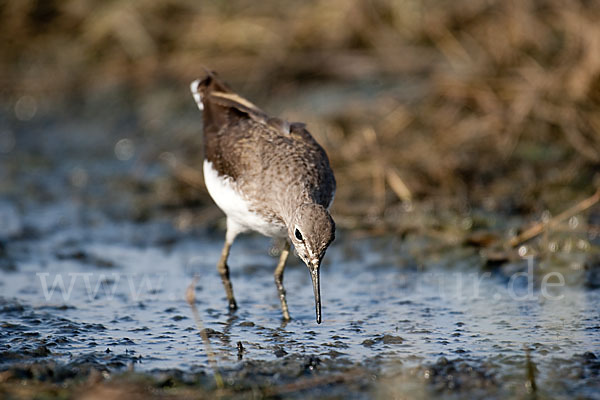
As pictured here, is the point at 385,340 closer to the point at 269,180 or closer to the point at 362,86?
the point at 269,180

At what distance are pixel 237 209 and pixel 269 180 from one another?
1.10ft

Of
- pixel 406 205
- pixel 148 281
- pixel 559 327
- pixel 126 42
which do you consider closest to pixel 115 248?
pixel 148 281

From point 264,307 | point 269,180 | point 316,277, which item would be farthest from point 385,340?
point 269,180

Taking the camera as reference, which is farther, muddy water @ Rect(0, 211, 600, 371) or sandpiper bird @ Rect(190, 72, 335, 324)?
sandpiper bird @ Rect(190, 72, 335, 324)

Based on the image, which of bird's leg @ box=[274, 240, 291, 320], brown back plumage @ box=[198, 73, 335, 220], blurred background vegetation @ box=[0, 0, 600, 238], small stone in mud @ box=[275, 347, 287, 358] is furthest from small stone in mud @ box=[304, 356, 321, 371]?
blurred background vegetation @ box=[0, 0, 600, 238]

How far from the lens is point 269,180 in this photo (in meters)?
5.50

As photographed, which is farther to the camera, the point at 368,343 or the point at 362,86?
the point at 362,86

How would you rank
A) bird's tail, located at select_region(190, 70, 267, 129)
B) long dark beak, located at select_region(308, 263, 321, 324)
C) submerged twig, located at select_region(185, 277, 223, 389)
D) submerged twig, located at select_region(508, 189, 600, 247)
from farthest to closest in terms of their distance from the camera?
submerged twig, located at select_region(508, 189, 600, 247) < bird's tail, located at select_region(190, 70, 267, 129) < long dark beak, located at select_region(308, 263, 321, 324) < submerged twig, located at select_region(185, 277, 223, 389)

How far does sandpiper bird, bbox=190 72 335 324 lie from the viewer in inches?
199

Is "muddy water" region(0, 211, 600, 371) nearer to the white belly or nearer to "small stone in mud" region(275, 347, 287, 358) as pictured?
"small stone in mud" region(275, 347, 287, 358)

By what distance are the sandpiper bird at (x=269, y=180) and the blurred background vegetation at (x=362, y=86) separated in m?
1.56

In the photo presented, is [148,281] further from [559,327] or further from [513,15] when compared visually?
[513,15]

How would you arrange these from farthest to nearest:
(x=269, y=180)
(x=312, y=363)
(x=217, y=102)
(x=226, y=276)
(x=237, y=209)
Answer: (x=217, y=102), (x=226, y=276), (x=237, y=209), (x=269, y=180), (x=312, y=363)

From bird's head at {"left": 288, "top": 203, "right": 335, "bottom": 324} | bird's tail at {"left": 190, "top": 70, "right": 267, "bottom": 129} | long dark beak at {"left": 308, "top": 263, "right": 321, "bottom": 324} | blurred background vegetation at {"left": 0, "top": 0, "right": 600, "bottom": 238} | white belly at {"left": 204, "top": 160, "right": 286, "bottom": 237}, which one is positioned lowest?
long dark beak at {"left": 308, "top": 263, "right": 321, "bottom": 324}
